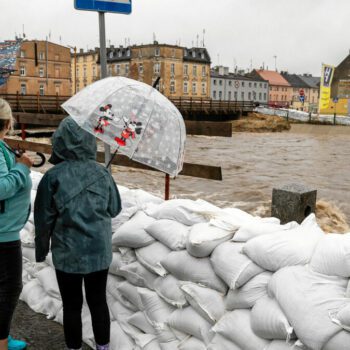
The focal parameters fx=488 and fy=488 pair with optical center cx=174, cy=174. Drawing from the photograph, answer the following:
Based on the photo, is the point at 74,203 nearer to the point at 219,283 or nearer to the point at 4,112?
the point at 4,112

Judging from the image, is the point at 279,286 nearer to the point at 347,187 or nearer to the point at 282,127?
the point at 347,187

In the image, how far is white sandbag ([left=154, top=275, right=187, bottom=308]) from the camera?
261 cm

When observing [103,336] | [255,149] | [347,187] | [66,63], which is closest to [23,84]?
[66,63]

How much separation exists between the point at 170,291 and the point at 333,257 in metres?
0.98

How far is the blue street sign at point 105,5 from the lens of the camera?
3.33 metres

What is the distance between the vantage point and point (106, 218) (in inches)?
98.7

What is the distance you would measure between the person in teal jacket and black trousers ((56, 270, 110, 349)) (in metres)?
0.24

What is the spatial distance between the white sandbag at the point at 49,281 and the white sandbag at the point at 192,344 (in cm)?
116

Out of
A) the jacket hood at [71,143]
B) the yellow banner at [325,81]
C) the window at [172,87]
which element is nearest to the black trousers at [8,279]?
the jacket hood at [71,143]

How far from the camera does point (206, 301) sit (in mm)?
2432

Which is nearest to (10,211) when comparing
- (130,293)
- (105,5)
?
(130,293)

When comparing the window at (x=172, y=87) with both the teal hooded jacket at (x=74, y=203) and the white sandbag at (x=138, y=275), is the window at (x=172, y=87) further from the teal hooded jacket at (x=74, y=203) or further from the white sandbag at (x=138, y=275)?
the teal hooded jacket at (x=74, y=203)

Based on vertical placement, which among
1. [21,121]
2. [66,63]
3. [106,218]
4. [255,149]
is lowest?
[255,149]

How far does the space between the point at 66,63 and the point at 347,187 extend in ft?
184
